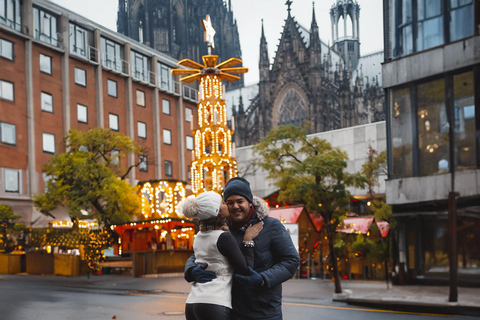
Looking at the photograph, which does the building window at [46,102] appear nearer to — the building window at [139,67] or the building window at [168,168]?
the building window at [139,67]

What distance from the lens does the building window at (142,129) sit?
55062 mm

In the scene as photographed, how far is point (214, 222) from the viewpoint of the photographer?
4.83 m

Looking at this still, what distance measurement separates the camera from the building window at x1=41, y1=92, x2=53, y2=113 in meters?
45.5

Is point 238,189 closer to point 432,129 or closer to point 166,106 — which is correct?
point 432,129

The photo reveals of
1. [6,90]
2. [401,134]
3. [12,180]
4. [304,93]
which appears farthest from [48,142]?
[304,93]

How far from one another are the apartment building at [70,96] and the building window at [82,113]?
8cm

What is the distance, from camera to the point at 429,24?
20.6 m

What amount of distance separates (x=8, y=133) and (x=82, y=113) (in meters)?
7.96

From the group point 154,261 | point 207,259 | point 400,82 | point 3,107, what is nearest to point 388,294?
point 400,82

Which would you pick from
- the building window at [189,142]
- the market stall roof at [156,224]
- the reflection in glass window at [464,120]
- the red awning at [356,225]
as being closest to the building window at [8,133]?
the market stall roof at [156,224]

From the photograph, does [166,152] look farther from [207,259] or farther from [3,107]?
[207,259]

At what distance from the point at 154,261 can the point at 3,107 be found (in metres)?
16.9

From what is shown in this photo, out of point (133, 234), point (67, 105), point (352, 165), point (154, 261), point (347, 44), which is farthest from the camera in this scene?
point (347, 44)

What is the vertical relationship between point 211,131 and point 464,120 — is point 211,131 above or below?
above
